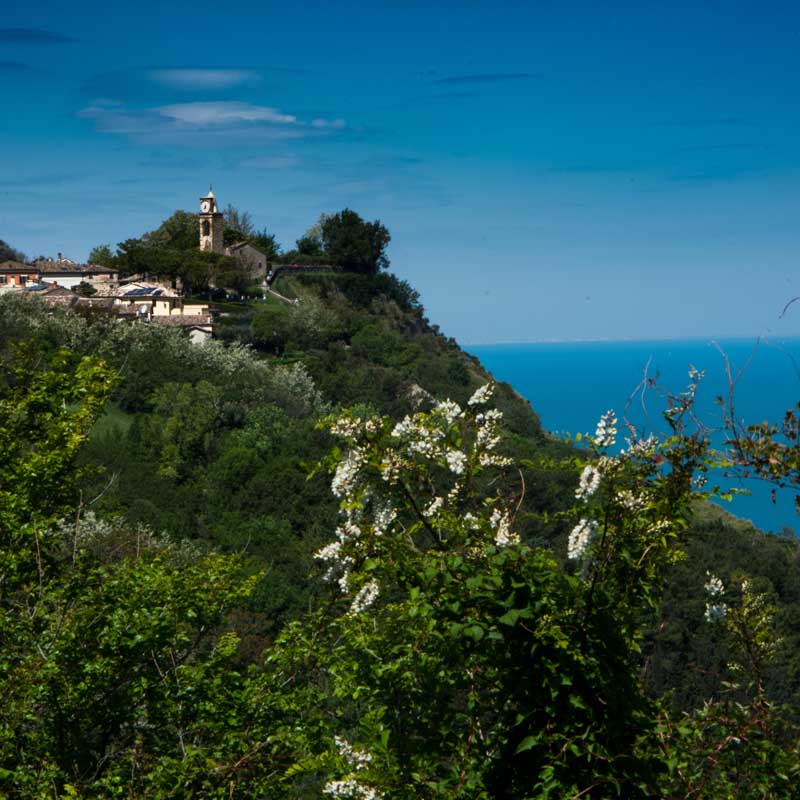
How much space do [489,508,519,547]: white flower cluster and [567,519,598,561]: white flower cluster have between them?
13.7 inches

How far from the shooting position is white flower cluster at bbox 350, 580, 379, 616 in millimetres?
5668

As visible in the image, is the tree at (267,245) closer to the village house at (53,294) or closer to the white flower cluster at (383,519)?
the village house at (53,294)

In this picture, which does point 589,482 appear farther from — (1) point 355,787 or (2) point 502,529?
(1) point 355,787

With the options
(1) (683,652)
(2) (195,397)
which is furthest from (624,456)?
(2) (195,397)

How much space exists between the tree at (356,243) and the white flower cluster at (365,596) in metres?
76.9

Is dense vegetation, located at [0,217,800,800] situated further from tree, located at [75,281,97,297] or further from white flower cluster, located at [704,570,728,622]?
tree, located at [75,281,97,297]

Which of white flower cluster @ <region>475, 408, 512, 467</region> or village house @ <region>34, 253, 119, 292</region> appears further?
village house @ <region>34, 253, 119, 292</region>

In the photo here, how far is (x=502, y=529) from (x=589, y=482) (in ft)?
2.42

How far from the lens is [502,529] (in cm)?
537

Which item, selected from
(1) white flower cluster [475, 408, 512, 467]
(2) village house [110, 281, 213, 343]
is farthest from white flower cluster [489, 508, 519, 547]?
(2) village house [110, 281, 213, 343]

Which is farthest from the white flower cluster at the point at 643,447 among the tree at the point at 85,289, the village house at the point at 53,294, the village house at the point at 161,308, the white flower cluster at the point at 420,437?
the tree at the point at 85,289

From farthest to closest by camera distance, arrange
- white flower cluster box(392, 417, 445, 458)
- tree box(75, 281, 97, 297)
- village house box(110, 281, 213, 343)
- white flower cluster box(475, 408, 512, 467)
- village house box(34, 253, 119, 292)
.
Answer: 1. village house box(34, 253, 119, 292)
2. tree box(75, 281, 97, 297)
3. village house box(110, 281, 213, 343)
4. white flower cluster box(475, 408, 512, 467)
5. white flower cluster box(392, 417, 445, 458)

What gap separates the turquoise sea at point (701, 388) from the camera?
5258 mm

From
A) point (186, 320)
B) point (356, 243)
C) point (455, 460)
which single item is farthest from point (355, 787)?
point (356, 243)
